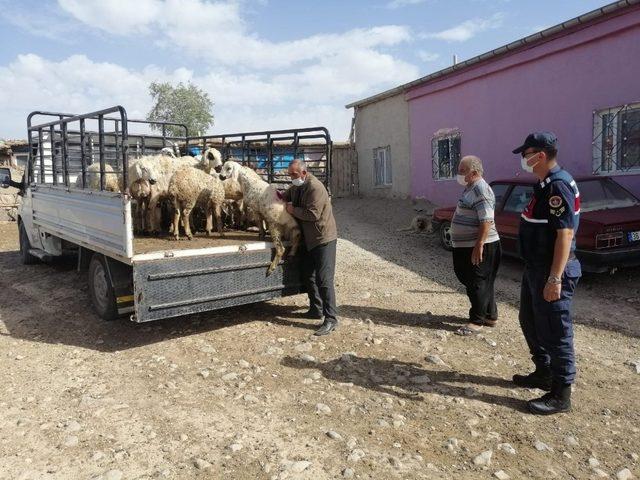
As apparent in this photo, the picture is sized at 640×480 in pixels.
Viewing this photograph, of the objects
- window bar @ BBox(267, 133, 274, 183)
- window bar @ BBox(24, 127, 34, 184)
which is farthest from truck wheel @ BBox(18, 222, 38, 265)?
window bar @ BBox(267, 133, 274, 183)

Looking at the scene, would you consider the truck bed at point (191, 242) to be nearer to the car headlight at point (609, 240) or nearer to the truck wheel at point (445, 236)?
the car headlight at point (609, 240)

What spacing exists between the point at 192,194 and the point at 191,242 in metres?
0.63

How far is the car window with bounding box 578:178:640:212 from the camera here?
729 cm

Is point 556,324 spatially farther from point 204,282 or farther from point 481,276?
point 204,282

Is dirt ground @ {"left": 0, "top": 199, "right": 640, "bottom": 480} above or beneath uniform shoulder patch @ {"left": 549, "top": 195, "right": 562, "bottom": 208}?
beneath

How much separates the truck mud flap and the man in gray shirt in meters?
1.77

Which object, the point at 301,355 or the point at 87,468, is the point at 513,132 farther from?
the point at 87,468

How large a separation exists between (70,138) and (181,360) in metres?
4.23

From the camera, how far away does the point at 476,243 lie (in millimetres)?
4984

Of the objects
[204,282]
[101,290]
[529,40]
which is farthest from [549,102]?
[101,290]

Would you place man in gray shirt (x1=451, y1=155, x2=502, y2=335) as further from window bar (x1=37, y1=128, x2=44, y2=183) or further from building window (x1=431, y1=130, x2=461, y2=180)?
building window (x1=431, y1=130, x2=461, y2=180)

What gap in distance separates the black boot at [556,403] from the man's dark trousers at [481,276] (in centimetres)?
175

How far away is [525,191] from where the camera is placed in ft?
26.0

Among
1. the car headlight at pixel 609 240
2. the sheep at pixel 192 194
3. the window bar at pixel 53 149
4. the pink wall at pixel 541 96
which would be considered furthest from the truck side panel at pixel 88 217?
the pink wall at pixel 541 96
